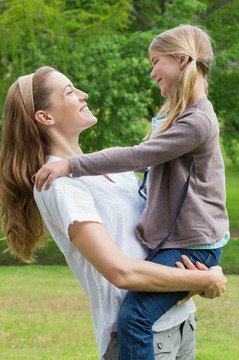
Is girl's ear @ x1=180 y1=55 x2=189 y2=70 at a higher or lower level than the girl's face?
Answer: higher

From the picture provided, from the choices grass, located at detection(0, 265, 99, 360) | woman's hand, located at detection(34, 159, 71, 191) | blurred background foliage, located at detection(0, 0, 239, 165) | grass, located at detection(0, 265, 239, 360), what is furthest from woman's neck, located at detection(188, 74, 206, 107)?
blurred background foliage, located at detection(0, 0, 239, 165)

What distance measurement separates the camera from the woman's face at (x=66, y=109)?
7.59ft

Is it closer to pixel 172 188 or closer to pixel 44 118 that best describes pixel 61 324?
pixel 44 118

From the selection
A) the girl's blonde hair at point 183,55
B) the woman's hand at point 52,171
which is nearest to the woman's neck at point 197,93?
the girl's blonde hair at point 183,55

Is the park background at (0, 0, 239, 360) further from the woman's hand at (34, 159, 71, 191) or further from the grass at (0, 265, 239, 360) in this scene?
the woman's hand at (34, 159, 71, 191)

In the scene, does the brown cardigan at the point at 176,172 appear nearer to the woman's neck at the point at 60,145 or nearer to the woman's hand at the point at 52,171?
the woman's hand at the point at 52,171

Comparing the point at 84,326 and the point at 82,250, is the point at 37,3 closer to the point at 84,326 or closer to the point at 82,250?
the point at 84,326

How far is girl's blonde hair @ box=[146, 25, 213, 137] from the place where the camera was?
87.0 inches

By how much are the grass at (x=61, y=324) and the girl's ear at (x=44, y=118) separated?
3.73 meters

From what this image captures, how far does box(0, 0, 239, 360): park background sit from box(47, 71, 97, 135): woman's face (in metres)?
3.75

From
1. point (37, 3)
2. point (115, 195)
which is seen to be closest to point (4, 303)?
point (37, 3)

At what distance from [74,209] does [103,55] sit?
42.3 ft

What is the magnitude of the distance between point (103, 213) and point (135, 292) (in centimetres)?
29

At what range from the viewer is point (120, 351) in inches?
82.2
